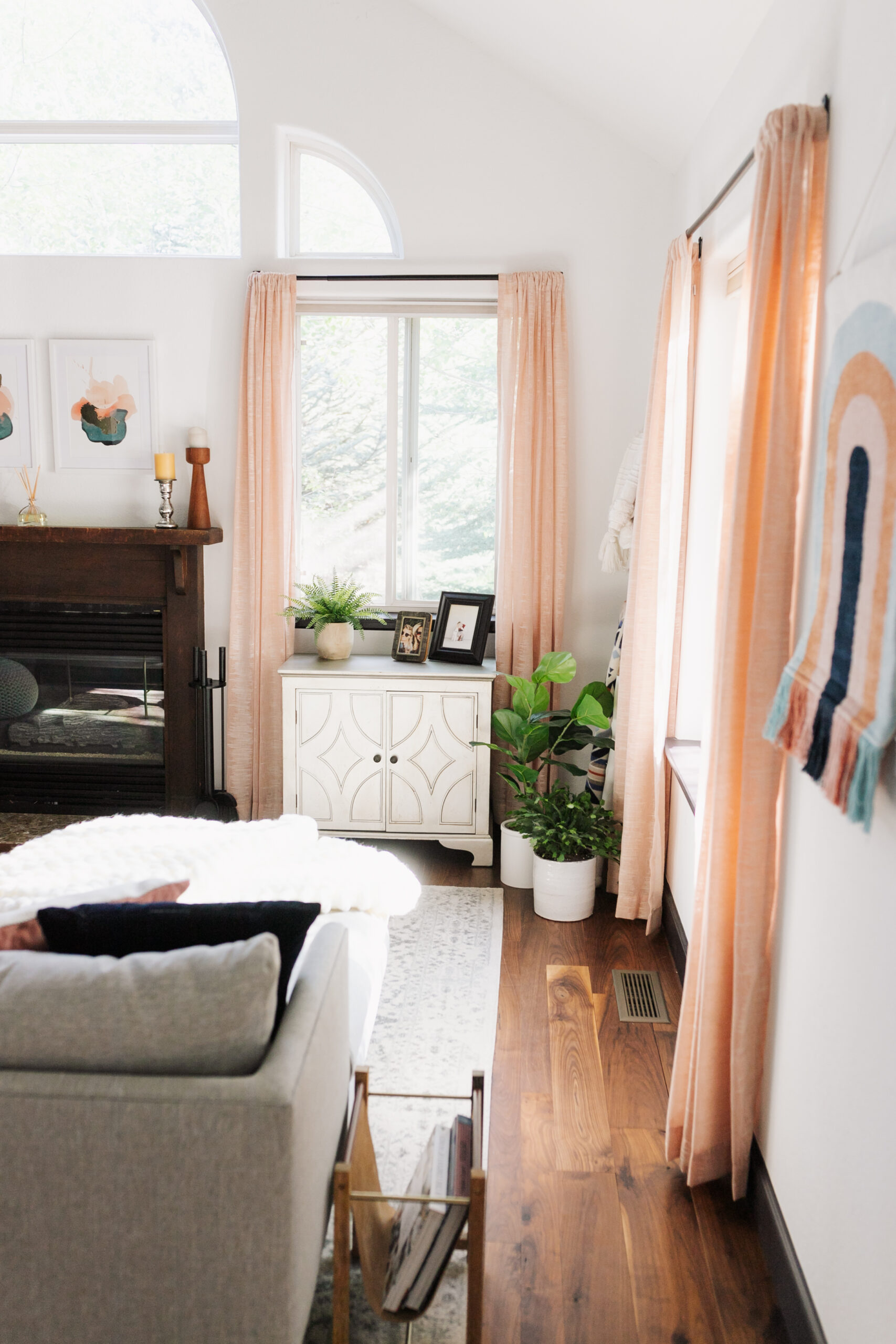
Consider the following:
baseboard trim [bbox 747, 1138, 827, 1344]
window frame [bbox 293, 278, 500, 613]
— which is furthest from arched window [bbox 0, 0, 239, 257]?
baseboard trim [bbox 747, 1138, 827, 1344]

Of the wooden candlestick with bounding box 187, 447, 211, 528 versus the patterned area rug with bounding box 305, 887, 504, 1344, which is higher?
the wooden candlestick with bounding box 187, 447, 211, 528

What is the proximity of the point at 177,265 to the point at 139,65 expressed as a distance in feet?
2.65

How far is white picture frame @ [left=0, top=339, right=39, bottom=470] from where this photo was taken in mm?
4070

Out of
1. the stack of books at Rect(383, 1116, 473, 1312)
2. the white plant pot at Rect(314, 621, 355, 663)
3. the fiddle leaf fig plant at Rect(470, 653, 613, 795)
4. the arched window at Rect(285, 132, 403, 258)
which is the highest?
the arched window at Rect(285, 132, 403, 258)

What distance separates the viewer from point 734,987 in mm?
1916

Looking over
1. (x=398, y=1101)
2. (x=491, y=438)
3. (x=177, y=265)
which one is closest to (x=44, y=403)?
(x=177, y=265)

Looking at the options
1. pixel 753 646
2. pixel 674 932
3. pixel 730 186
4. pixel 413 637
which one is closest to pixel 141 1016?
pixel 753 646

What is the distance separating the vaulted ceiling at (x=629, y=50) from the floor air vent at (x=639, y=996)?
8.34 ft

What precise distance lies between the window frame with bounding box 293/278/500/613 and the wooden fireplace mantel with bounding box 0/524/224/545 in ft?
1.41

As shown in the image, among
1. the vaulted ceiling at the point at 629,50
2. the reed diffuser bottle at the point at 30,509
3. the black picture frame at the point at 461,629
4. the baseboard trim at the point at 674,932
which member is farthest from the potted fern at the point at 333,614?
the vaulted ceiling at the point at 629,50

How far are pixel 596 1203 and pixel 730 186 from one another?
2.42 meters

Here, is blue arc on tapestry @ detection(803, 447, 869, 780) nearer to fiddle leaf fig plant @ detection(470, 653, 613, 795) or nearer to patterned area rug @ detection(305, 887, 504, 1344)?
patterned area rug @ detection(305, 887, 504, 1344)

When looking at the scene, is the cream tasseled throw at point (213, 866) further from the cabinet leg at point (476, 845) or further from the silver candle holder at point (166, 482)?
the silver candle holder at point (166, 482)

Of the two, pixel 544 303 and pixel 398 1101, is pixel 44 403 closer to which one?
pixel 544 303
